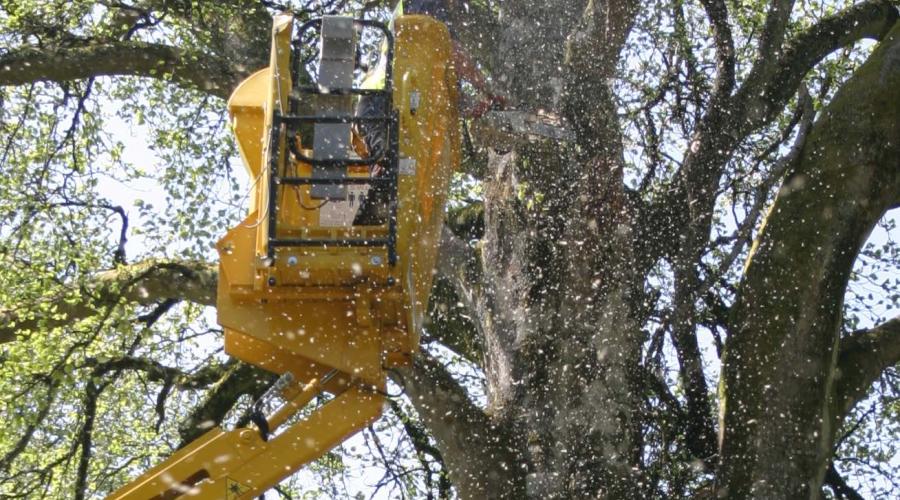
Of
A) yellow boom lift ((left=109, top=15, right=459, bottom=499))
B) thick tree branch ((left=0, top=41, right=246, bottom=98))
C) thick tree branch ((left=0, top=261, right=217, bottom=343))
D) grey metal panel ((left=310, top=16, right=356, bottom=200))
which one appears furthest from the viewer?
thick tree branch ((left=0, top=41, right=246, bottom=98))

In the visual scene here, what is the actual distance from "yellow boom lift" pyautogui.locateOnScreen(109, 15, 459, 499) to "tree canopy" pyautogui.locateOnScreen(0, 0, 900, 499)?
42.3 inches

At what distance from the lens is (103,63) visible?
33.3 feet

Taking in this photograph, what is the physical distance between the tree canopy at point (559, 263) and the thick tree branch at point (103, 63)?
0.8 inches

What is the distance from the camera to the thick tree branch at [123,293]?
9195 millimetres

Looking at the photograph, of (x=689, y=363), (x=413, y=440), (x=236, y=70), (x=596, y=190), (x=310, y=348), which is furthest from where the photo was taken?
(x=413, y=440)

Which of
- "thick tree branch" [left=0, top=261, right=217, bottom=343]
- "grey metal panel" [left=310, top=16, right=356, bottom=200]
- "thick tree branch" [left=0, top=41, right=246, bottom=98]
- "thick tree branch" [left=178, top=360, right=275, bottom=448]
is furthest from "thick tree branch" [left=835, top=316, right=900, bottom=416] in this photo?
"thick tree branch" [left=0, top=41, right=246, bottom=98]

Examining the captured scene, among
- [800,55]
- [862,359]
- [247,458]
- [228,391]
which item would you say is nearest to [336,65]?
[247,458]

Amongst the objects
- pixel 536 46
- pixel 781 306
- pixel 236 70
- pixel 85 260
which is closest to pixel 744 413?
pixel 781 306

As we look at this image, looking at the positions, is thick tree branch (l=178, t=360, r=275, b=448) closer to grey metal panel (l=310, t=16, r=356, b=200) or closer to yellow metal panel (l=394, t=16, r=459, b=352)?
yellow metal panel (l=394, t=16, r=459, b=352)

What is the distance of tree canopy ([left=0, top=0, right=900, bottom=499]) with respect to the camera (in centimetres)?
717

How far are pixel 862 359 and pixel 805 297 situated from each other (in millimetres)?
740

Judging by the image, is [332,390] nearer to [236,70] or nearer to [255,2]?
[236,70]

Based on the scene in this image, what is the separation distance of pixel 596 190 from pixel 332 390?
2.30m

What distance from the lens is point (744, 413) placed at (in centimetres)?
690
